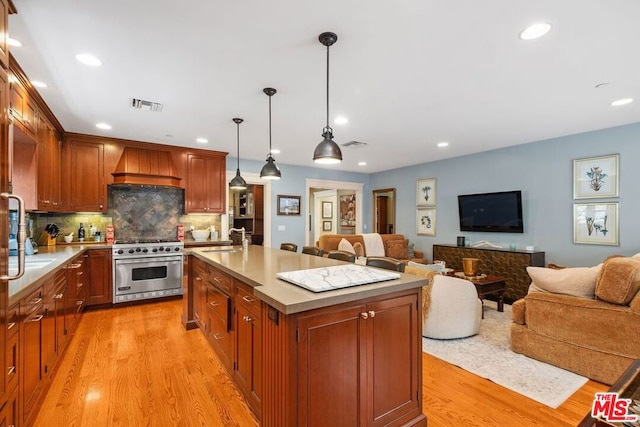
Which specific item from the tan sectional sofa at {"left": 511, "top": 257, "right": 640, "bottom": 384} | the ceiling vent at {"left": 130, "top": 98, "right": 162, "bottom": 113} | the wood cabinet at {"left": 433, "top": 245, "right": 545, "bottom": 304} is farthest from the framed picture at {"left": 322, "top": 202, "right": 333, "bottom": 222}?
the tan sectional sofa at {"left": 511, "top": 257, "right": 640, "bottom": 384}

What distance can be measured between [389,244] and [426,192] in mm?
1423

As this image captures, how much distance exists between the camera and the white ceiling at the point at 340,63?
188 cm

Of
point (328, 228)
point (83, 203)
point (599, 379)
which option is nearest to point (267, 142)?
point (83, 203)

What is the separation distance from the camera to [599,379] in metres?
2.49

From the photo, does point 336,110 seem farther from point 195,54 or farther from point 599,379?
point 599,379

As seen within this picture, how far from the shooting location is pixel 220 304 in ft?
8.57

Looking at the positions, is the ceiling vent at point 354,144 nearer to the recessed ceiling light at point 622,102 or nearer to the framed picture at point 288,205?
the framed picture at point 288,205

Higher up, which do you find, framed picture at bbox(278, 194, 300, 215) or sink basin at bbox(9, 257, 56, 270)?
framed picture at bbox(278, 194, 300, 215)

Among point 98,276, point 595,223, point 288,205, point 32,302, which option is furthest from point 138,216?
point 595,223

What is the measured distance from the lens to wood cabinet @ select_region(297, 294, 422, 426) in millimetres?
1528

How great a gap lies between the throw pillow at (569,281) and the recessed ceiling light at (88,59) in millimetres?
4146

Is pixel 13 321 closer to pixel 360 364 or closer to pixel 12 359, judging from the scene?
pixel 12 359

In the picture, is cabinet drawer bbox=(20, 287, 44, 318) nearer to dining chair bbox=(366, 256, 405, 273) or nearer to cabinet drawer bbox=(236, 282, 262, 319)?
cabinet drawer bbox=(236, 282, 262, 319)

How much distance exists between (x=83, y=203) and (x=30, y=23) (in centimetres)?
336
